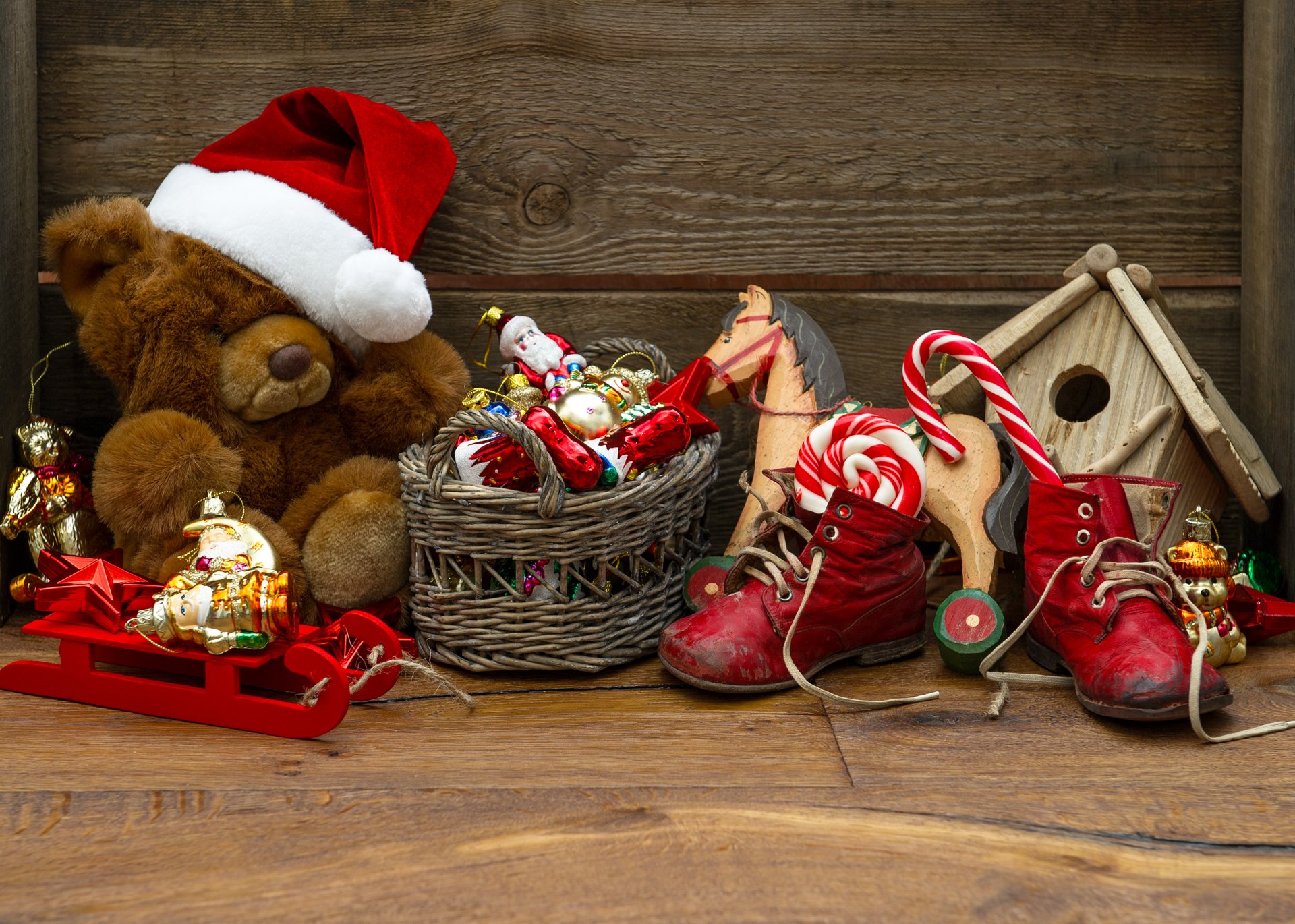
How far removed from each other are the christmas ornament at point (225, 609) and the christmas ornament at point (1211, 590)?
3.11 ft

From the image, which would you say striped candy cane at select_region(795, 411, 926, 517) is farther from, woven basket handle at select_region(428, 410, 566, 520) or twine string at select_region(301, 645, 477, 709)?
twine string at select_region(301, 645, 477, 709)

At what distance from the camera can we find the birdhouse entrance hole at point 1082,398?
1.51 meters

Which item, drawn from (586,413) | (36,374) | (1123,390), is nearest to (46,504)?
(36,374)

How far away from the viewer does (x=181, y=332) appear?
1210 millimetres

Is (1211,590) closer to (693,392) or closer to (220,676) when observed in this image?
(693,392)

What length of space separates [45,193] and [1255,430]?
174cm

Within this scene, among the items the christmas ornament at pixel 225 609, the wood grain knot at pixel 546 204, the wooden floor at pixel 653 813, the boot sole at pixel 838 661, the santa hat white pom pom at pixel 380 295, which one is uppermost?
the wood grain knot at pixel 546 204

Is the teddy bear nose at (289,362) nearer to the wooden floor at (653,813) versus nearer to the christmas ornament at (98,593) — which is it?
the christmas ornament at (98,593)

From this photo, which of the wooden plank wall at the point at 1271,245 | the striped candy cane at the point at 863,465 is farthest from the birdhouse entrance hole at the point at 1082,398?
the striped candy cane at the point at 863,465

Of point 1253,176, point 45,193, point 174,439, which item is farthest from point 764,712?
point 45,193

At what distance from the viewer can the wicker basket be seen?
43.3 inches

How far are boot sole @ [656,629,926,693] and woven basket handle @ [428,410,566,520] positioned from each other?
0.71 feet

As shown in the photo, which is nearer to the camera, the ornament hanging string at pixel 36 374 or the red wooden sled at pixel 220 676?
the red wooden sled at pixel 220 676

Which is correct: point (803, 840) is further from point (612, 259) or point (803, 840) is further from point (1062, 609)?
point (612, 259)
